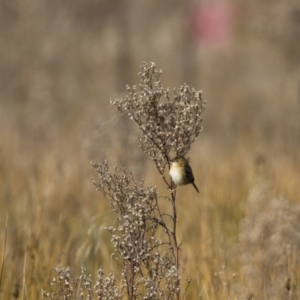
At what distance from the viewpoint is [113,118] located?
246cm

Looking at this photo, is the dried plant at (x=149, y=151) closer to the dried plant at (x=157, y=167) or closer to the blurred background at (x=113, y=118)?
the dried plant at (x=157, y=167)

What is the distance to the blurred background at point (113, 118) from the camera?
3947 mm

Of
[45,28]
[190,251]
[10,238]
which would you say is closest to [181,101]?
[190,251]

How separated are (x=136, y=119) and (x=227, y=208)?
239cm

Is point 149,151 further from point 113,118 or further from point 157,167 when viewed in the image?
point 113,118

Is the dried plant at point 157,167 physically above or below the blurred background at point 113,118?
below

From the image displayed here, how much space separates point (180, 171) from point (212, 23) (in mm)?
16499

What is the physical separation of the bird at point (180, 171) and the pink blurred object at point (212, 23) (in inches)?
584

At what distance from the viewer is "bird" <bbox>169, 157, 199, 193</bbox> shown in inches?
98.0

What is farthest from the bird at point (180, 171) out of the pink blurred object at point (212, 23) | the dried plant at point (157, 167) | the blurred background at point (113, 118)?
the pink blurred object at point (212, 23)

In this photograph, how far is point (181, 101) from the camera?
2453mm

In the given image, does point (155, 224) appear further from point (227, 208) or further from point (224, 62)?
point (224, 62)

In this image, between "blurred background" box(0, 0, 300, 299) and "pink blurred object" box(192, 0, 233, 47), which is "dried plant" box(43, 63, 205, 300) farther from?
"pink blurred object" box(192, 0, 233, 47)

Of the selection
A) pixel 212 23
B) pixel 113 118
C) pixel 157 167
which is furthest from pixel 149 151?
pixel 212 23
